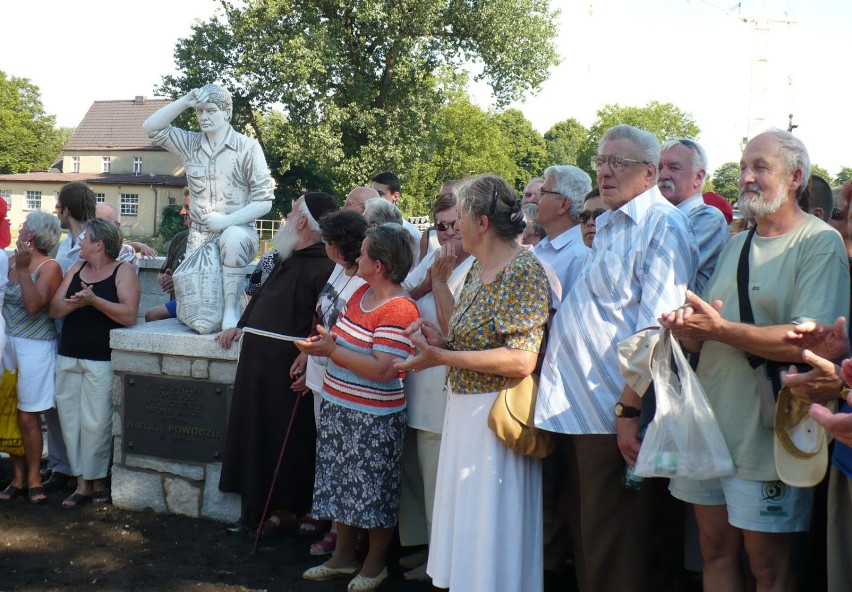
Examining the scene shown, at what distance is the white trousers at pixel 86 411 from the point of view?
5.64m

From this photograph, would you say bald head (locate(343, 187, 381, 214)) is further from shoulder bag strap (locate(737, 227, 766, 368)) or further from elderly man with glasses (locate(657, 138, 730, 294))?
shoulder bag strap (locate(737, 227, 766, 368))

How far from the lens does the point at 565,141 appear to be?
75.6 meters

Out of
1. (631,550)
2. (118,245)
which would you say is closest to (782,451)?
(631,550)

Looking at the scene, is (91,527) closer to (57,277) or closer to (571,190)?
(57,277)

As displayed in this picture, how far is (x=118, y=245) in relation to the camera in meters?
5.65

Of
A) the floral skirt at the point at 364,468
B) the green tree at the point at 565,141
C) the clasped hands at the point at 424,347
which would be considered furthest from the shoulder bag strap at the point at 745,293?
the green tree at the point at 565,141

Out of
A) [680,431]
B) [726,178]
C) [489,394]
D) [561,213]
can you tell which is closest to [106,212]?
[561,213]

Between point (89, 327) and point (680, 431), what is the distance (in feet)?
13.8

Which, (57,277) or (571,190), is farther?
(57,277)

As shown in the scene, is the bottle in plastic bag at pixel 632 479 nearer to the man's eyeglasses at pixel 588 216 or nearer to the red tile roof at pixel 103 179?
the man's eyeglasses at pixel 588 216

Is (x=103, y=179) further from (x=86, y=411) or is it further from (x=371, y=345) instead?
(x=371, y=345)

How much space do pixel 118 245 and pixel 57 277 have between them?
492mm

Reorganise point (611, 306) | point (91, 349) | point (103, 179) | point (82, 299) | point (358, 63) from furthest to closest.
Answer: point (103, 179), point (358, 63), point (91, 349), point (82, 299), point (611, 306)

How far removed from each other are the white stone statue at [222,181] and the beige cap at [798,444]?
3.70 m
